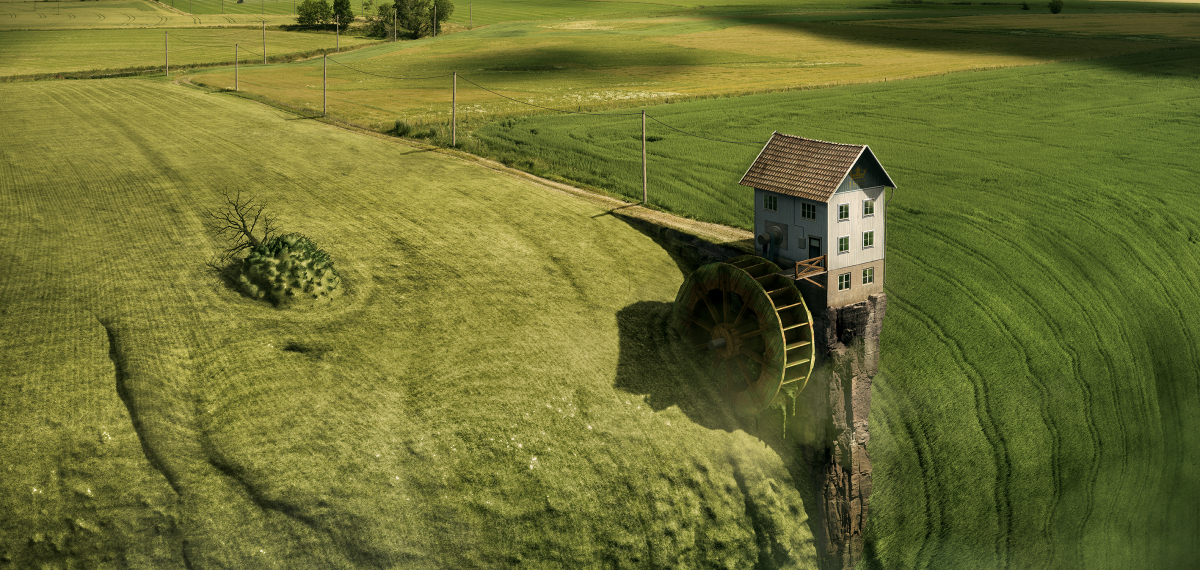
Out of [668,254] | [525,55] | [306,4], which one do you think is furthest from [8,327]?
[306,4]

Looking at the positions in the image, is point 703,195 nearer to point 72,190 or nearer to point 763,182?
point 763,182

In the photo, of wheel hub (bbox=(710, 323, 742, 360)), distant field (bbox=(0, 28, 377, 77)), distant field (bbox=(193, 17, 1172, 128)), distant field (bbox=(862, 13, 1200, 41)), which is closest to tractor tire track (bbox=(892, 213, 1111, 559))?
wheel hub (bbox=(710, 323, 742, 360))

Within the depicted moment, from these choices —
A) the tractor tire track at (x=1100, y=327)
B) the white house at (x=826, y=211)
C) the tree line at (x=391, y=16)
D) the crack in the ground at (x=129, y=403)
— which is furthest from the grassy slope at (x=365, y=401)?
the tree line at (x=391, y=16)

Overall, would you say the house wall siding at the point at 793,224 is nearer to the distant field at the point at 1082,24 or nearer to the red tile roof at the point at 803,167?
the red tile roof at the point at 803,167

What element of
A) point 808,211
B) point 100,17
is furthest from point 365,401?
point 100,17

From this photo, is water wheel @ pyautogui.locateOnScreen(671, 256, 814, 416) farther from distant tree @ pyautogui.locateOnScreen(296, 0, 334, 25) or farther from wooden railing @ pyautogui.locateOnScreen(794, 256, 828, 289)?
distant tree @ pyautogui.locateOnScreen(296, 0, 334, 25)

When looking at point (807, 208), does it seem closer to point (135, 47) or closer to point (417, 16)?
point (135, 47)
